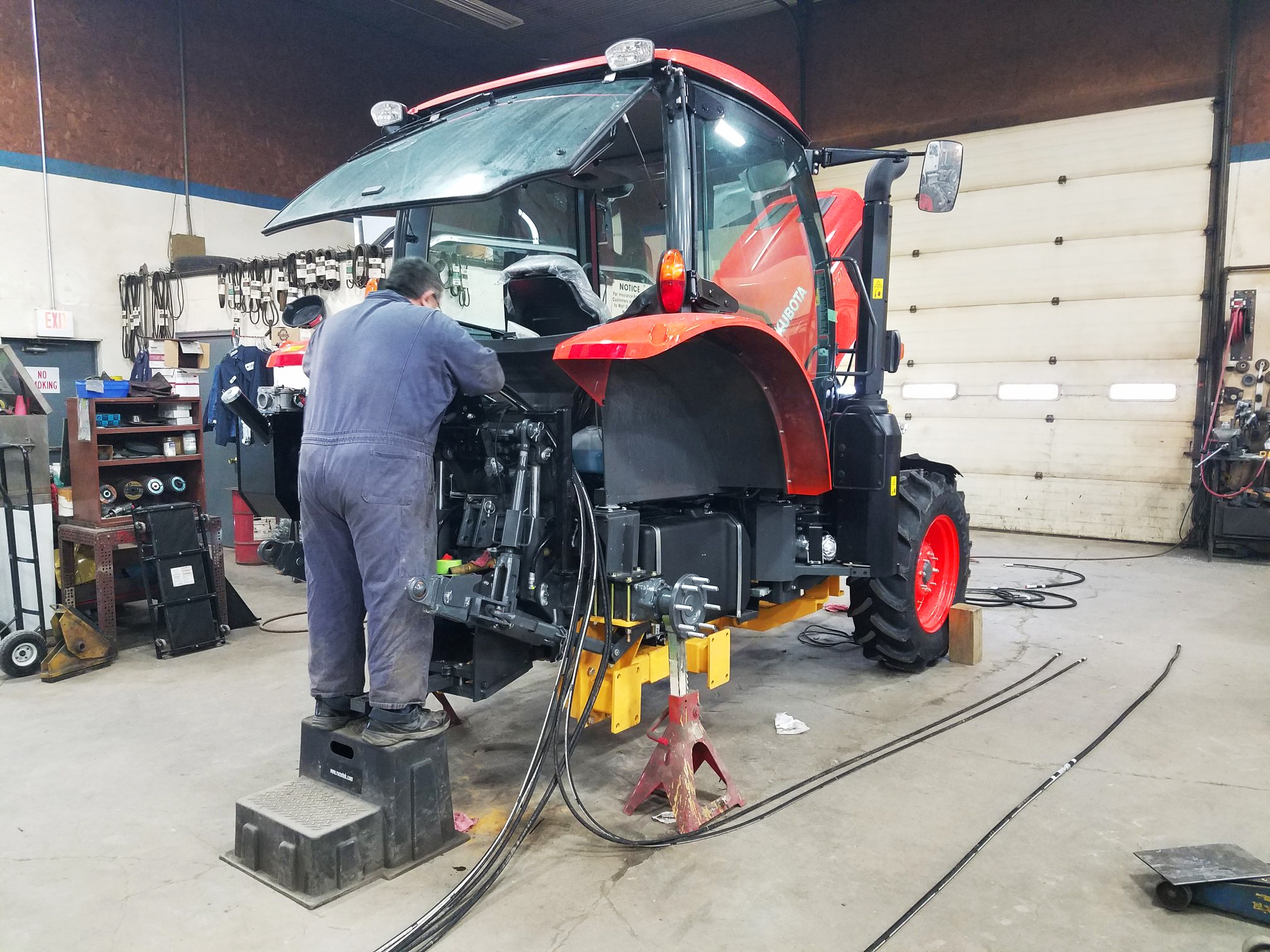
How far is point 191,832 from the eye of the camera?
110 inches

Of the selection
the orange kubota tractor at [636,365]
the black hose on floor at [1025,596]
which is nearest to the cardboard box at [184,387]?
the orange kubota tractor at [636,365]

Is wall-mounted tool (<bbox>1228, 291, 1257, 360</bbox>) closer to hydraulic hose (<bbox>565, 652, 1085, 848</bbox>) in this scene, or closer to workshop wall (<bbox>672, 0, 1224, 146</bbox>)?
workshop wall (<bbox>672, 0, 1224, 146</bbox>)

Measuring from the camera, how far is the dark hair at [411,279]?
274 centimetres

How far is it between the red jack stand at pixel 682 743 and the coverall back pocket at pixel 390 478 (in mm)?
836

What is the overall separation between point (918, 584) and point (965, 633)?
36cm

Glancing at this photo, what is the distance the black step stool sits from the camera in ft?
7.90

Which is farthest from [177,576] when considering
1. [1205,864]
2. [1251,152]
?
[1251,152]

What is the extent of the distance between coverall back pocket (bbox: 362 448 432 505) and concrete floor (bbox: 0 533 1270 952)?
1087mm

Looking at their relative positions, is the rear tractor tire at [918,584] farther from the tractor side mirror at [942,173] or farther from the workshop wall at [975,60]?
the workshop wall at [975,60]

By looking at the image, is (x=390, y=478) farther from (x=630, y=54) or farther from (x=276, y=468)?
(x=630, y=54)

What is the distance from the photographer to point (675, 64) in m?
2.78

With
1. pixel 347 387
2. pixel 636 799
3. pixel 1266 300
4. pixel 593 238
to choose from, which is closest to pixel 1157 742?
pixel 636 799

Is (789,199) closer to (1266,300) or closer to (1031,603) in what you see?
(1031,603)

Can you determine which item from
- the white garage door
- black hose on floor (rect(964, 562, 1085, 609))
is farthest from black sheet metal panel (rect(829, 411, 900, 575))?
the white garage door
